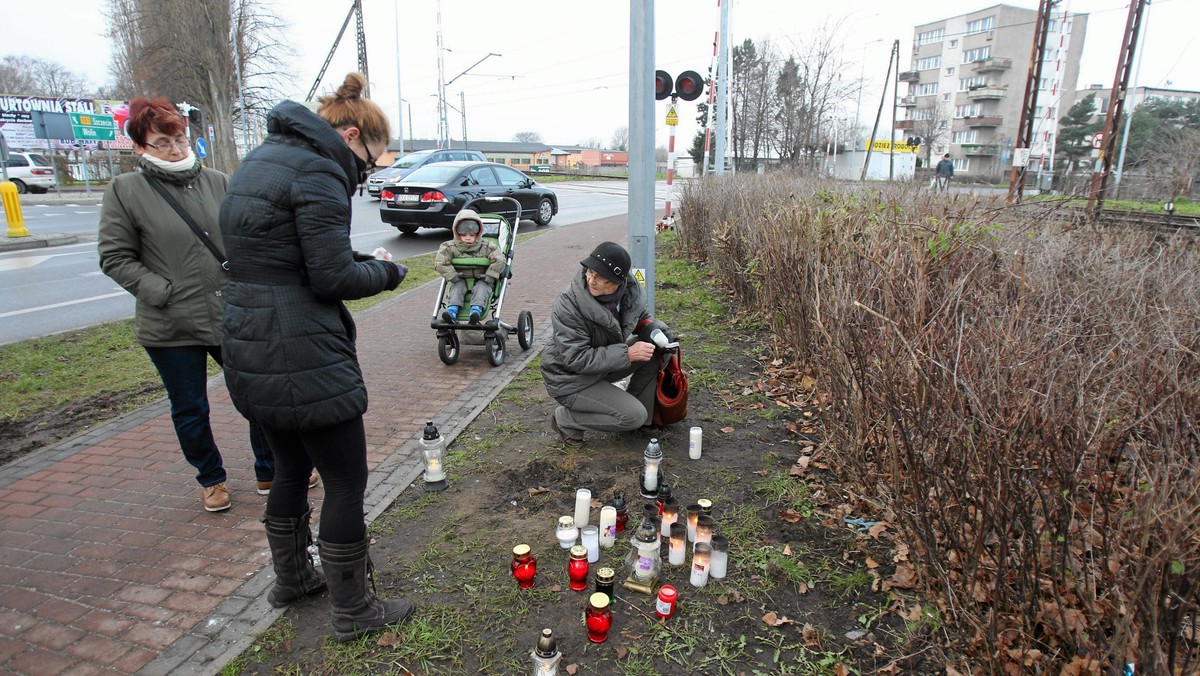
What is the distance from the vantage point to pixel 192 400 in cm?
345

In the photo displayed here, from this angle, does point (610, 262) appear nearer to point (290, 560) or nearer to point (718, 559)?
point (718, 559)

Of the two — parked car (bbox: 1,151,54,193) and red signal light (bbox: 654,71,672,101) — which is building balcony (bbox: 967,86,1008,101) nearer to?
red signal light (bbox: 654,71,672,101)

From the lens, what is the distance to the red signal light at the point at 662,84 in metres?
7.21

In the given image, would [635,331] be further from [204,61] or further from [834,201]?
[204,61]

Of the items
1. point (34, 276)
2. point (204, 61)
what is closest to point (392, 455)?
point (34, 276)

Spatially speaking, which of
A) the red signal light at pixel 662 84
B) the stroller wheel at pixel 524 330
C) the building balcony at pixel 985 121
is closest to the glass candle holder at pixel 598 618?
the stroller wheel at pixel 524 330

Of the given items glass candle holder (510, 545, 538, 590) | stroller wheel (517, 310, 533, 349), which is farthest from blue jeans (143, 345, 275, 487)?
stroller wheel (517, 310, 533, 349)

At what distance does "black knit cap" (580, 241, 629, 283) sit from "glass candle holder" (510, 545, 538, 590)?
5.45 feet

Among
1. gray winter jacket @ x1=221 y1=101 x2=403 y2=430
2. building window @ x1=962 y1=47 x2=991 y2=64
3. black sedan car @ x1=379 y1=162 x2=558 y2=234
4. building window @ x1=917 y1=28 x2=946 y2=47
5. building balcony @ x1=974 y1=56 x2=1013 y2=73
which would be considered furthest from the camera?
building window @ x1=917 y1=28 x2=946 y2=47

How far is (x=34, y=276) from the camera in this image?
10.6 m

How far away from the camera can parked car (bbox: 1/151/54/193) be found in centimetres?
2794

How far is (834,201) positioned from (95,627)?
19.8 ft

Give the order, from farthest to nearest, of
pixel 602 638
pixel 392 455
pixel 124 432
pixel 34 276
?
pixel 34 276 < pixel 124 432 < pixel 392 455 < pixel 602 638

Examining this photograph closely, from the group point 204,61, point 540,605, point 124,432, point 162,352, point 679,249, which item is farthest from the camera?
point 204,61
